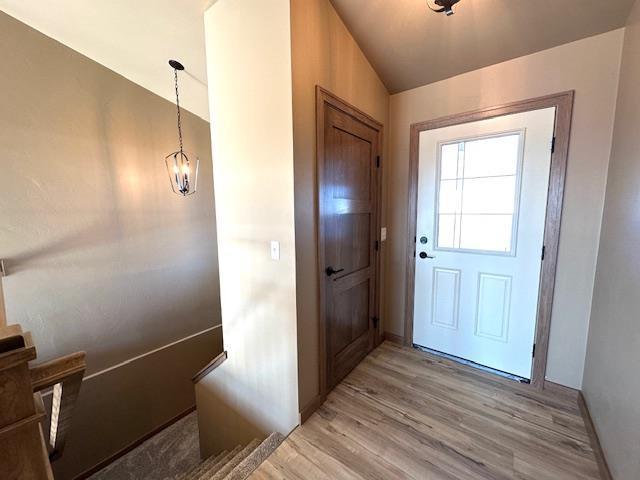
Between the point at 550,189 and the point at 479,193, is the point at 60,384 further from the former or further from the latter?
the point at 550,189

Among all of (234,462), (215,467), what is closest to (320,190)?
(234,462)

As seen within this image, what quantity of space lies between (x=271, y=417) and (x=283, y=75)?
220 centimetres

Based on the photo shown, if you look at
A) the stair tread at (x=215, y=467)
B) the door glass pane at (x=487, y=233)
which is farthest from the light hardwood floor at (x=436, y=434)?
the door glass pane at (x=487, y=233)

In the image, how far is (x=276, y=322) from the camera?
1.74m

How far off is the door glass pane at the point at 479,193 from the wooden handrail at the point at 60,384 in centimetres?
238

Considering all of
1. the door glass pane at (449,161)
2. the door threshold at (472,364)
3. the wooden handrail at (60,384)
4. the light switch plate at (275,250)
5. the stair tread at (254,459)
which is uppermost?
the door glass pane at (449,161)

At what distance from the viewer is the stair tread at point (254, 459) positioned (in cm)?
145

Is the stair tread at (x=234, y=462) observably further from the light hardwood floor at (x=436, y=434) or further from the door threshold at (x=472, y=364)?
the door threshold at (x=472, y=364)

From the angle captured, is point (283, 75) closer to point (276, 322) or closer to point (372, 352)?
point (276, 322)

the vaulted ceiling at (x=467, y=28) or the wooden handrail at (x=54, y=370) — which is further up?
the vaulted ceiling at (x=467, y=28)

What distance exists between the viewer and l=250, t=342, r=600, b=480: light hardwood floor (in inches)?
55.7

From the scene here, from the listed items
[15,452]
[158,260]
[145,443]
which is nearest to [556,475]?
[15,452]

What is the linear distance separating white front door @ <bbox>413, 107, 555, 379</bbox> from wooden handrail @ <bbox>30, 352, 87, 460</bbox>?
2.34 m

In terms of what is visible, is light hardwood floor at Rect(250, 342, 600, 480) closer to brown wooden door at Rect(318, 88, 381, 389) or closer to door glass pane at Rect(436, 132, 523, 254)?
brown wooden door at Rect(318, 88, 381, 389)
